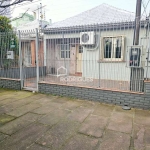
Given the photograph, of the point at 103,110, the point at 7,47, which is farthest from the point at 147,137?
the point at 7,47

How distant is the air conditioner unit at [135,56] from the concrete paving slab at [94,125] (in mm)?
1903

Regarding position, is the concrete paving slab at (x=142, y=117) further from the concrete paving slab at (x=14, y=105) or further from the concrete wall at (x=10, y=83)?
the concrete wall at (x=10, y=83)

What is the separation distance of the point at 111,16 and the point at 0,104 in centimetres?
784

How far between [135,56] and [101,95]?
164 cm

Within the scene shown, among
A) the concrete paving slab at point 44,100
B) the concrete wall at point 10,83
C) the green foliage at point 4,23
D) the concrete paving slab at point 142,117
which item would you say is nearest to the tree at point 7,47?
the concrete wall at point 10,83

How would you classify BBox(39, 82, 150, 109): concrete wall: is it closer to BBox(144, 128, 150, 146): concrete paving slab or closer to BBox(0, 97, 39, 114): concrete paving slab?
BBox(0, 97, 39, 114): concrete paving slab

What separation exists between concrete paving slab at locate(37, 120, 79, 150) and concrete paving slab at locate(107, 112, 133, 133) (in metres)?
0.85

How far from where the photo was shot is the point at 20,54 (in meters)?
6.05

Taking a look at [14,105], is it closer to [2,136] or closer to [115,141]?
[2,136]

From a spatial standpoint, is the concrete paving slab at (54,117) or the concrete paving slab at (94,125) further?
the concrete paving slab at (54,117)

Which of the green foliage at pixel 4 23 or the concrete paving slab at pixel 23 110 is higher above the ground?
the green foliage at pixel 4 23

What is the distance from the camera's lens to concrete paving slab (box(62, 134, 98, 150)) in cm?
241

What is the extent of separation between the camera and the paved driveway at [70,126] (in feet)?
8.21

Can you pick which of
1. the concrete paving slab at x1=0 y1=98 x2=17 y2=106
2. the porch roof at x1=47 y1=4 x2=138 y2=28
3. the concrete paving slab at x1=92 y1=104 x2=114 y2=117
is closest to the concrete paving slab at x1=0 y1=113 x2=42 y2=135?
the concrete paving slab at x1=0 y1=98 x2=17 y2=106
